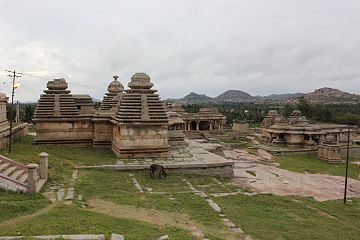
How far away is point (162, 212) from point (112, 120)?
11.7 meters

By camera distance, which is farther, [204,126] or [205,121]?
[204,126]

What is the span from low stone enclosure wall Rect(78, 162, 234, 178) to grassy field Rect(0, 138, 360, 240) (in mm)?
470

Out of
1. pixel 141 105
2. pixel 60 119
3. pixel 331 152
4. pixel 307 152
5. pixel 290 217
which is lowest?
pixel 307 152

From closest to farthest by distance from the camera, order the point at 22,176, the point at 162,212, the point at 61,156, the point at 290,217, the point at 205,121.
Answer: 1. the point at 162,212
2. the point at 290,217
3. the point at 22,176
4. the point at 61,156
5. the point at 205,121

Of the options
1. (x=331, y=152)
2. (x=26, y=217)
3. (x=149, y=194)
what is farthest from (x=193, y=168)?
(x=331, y=152)

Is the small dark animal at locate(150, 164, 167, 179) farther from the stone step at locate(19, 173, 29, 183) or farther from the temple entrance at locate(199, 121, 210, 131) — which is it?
the temple entrance at locate(199, 121, 210, 131)

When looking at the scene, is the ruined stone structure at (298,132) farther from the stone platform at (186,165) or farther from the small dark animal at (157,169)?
the small dark animal at (157,169)

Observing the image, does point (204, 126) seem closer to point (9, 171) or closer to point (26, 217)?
point (9, 171)

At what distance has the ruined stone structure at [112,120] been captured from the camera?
66.6 ft

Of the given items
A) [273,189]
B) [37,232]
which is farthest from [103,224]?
[273,189]

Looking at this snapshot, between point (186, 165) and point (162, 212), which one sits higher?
point (186, 165)

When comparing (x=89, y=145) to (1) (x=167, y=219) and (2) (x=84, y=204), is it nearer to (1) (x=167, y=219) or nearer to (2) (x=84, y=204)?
(2) (x=84, y=204)

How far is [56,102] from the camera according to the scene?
23.9 metres

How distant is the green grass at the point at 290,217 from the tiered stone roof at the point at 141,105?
748 cm
